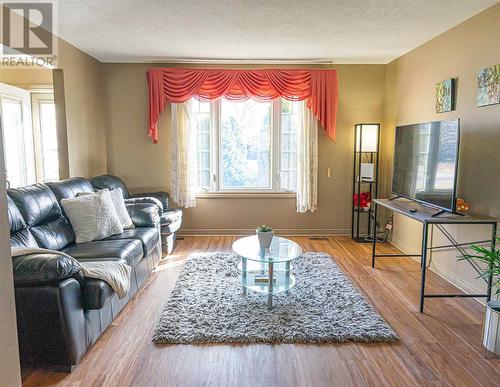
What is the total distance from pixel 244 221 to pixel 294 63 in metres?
2.40

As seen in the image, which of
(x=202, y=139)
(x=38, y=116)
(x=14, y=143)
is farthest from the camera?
(x=202, y=139)

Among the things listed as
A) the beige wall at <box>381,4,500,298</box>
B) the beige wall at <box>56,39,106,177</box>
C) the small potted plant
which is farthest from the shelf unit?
the beige wall at <box>56,39,106,177</box>

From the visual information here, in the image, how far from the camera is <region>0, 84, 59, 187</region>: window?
13.3 ft

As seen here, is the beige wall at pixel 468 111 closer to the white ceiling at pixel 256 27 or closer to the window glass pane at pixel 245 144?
the white ceiling at pixel 256 27

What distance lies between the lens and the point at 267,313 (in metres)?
2.83

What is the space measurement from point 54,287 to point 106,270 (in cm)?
46

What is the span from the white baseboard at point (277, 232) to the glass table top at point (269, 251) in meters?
1.84

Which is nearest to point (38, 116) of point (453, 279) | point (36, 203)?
point (36, 203)

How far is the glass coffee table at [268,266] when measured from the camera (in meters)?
2.95

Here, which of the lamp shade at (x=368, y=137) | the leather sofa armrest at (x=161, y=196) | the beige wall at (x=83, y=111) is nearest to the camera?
the beige wall at (x=83, y=111)

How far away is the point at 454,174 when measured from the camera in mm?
2906

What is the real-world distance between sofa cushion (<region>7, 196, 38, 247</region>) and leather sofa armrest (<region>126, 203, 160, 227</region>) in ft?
3.96

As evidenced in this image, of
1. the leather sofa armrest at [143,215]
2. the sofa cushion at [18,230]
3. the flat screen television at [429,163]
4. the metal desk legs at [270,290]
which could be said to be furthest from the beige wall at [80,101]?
the flat screen television at [429,163]

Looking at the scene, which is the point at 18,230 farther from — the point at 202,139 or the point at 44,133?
the point at 202,139
